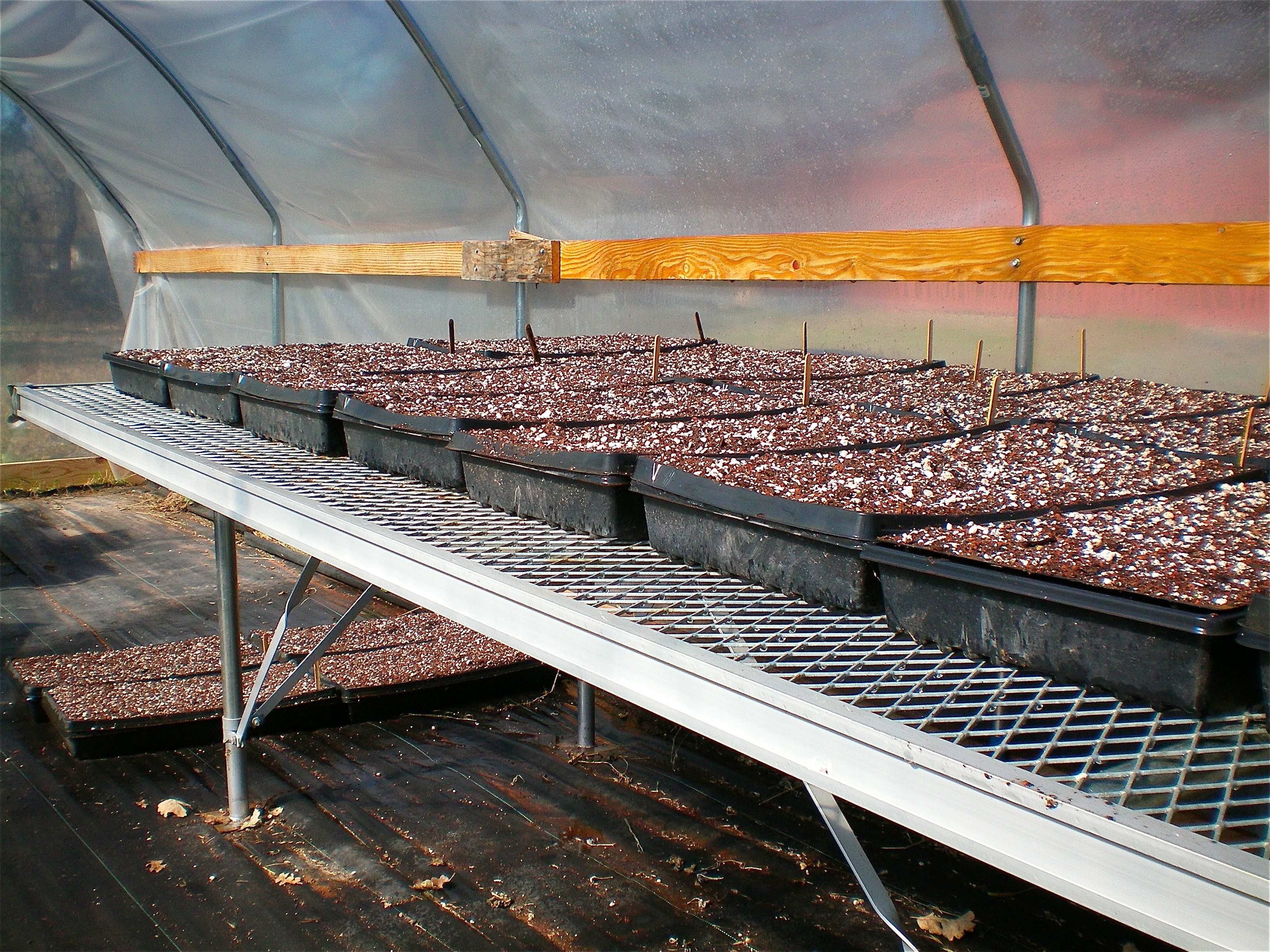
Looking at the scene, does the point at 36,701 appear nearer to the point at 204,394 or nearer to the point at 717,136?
the point at 204,394

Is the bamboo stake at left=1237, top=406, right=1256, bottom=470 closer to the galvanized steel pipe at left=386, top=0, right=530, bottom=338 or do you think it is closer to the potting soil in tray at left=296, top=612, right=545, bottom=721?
the potting soil in tray at left=296, top=612, right=545, bottom=721

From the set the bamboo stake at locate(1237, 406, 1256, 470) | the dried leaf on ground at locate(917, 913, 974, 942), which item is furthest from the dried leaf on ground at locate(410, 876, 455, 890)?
the bamboo stake at locate(1237, 406, 1256, 470)

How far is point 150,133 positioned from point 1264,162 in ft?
16.5

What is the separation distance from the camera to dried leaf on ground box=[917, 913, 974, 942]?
1.86 m

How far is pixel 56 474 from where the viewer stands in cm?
611

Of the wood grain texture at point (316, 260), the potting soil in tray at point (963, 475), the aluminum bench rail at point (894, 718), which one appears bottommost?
the aluminum bench rail at point (894, 718)

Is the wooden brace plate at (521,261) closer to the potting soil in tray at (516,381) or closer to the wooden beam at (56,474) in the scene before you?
the potting soil in tray at (516,381)

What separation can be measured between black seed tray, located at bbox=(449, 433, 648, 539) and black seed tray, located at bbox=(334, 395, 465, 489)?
5.4 inches

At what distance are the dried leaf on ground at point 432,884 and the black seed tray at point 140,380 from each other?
142cm

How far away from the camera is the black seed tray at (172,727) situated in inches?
104

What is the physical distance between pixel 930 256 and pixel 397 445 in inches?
59.2

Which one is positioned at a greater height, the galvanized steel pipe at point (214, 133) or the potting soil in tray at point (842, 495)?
the galvanized steel pipe at point (214, 133)

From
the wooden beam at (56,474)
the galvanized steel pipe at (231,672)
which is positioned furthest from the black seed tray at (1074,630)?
the wooden beam at (56,474)

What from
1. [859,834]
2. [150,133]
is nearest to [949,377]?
[859,834]
